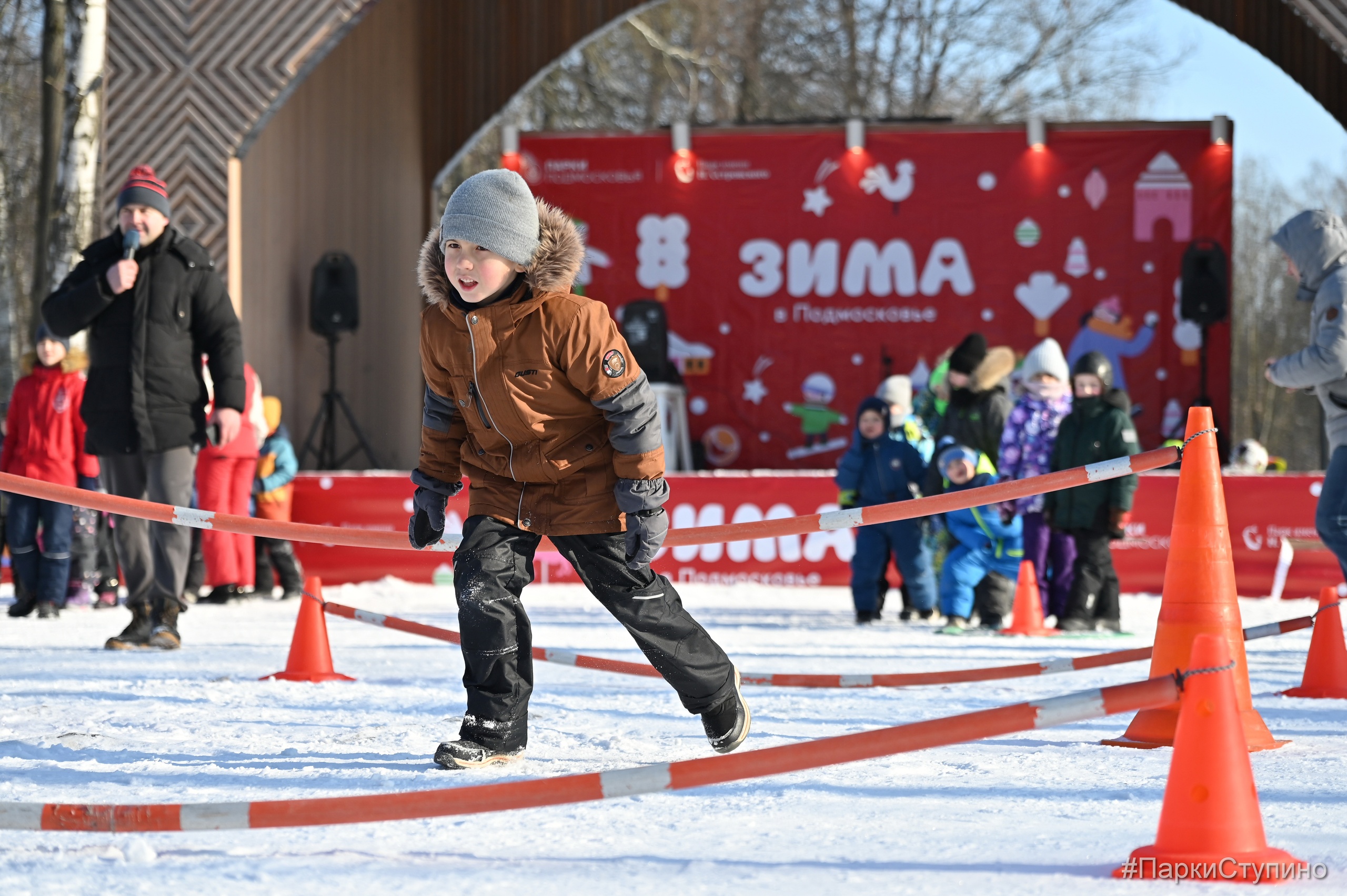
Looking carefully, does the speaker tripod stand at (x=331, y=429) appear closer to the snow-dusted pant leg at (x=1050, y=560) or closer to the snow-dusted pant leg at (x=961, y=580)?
the snow-dusted pant leg at (x=961, y=580)

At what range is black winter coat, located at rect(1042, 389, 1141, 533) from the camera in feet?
22.8

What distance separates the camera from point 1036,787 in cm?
306

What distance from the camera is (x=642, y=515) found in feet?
10.2

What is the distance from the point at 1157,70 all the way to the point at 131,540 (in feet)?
71.4

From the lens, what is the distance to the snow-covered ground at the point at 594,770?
2318 millimetres

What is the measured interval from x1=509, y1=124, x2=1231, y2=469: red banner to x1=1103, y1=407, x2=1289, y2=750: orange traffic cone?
10.5 m

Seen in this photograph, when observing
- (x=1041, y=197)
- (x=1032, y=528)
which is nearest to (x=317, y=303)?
(x=1041, y=197)

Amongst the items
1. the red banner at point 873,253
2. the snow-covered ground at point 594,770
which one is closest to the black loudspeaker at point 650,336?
the red banner at point 873,253

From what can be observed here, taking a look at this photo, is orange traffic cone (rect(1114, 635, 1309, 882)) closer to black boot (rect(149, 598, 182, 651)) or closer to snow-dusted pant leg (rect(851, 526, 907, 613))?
black boot (rect(149, 598, 182, 651))

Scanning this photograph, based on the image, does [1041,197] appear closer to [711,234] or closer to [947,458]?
[711,234]

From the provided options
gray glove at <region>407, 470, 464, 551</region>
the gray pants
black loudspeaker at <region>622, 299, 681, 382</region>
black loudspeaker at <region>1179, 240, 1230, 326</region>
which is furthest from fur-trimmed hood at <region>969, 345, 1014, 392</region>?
black loudspeaker at <region>1179, 240, 1230, 326</region>

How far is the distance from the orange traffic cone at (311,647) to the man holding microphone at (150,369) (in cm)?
78

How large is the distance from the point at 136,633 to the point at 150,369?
101 cm

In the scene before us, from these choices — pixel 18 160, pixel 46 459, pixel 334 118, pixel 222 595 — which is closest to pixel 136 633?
pixel 46 459
